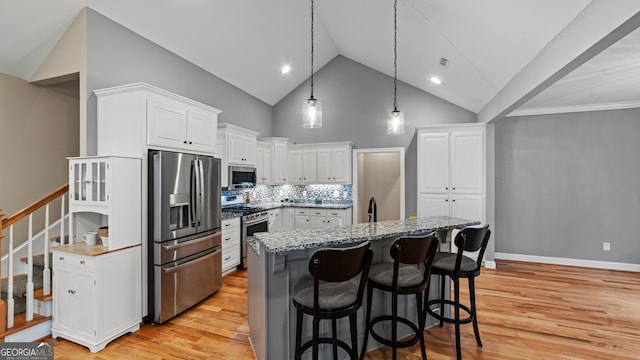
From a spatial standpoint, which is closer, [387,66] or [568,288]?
[568,288]

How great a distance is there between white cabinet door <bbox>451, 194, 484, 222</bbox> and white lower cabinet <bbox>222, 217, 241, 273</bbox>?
3.81 meters

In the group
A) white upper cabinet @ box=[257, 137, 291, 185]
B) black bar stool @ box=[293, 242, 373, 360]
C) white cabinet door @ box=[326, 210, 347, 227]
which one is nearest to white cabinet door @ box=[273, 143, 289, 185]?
white upper cabinet @ box=[257, 137, 291, 185]

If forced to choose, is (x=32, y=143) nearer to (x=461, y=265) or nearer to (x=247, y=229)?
(x=247, y=229)

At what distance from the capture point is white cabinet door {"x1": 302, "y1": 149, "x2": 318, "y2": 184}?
6.18 metres

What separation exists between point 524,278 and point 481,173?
1785 mm

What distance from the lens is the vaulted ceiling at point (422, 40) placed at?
239 centimetres

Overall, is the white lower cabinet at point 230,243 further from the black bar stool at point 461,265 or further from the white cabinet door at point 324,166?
the black bar stool at point 461,265

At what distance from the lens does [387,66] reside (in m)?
5.55

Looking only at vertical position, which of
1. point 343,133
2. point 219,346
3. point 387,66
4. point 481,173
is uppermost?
point 387,66

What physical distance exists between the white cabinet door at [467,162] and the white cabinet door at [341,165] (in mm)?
2057

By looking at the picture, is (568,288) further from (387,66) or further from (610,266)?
(387,66)

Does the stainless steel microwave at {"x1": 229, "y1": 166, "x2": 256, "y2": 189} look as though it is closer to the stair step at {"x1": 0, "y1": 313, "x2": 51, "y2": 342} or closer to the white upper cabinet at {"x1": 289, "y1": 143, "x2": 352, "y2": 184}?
the white upper cabinet at {"x1": 289, "y1": 143, "x2": 352, "y2": 184}

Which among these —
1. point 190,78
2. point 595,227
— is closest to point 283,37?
point 190,78

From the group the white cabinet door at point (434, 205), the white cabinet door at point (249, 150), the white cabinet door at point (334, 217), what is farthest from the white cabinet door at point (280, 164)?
the white cabinet door at point (434, 205)
